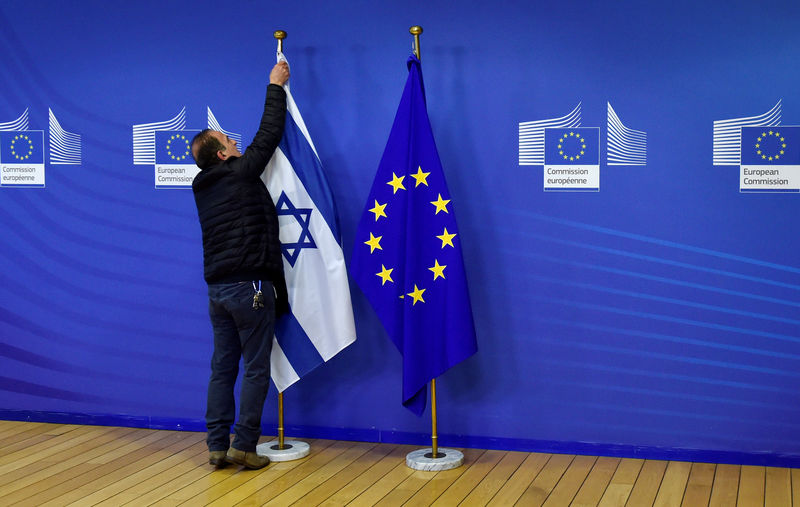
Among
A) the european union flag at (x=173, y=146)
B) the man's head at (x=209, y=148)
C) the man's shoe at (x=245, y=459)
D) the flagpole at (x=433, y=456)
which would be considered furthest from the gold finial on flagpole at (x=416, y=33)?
the man's shoe at (x=245, y=459)

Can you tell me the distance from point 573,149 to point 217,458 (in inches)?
84.8

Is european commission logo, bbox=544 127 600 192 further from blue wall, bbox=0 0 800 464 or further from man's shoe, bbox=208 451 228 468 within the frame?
man's shoe, bbox=208 451 228 468

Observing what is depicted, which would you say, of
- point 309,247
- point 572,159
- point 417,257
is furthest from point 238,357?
point 572,159

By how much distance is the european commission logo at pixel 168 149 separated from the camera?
437 cm

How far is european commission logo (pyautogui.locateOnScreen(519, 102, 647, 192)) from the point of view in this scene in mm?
3820

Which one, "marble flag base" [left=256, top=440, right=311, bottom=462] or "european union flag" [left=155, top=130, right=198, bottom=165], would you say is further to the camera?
"european union flag" [left=155, top=130, right=198, bottom=165]

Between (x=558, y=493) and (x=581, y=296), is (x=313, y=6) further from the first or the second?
(x=558, y=493)

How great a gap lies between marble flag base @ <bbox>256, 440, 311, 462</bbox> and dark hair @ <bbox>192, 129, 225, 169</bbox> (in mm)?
1362

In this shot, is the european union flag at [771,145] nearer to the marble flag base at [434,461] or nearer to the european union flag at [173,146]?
the marble flag base at [434,461]

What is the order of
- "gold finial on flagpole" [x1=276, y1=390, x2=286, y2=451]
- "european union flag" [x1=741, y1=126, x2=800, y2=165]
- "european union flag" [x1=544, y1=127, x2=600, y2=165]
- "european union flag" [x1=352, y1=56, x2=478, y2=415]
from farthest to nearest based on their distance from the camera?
"gold finial on flagpole" [x1=276, y1=390, x2=286, y2=451] < "european union flag" [x1=544, y1=127, x2=600, y2=165] < "european union flag" [x1=352, y1=56, x2=478, y2=415] < "european union flag" [x1=741, y1=126, x2=800, y2=165]

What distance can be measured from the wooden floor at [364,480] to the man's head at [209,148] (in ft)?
4.57

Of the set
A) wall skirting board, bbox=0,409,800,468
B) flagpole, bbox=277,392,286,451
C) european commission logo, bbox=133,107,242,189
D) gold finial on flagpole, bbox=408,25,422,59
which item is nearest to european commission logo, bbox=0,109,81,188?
european commission logo, bbox=133,107,242,189

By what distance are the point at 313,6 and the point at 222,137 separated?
856mm

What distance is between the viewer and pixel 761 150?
145 inches
